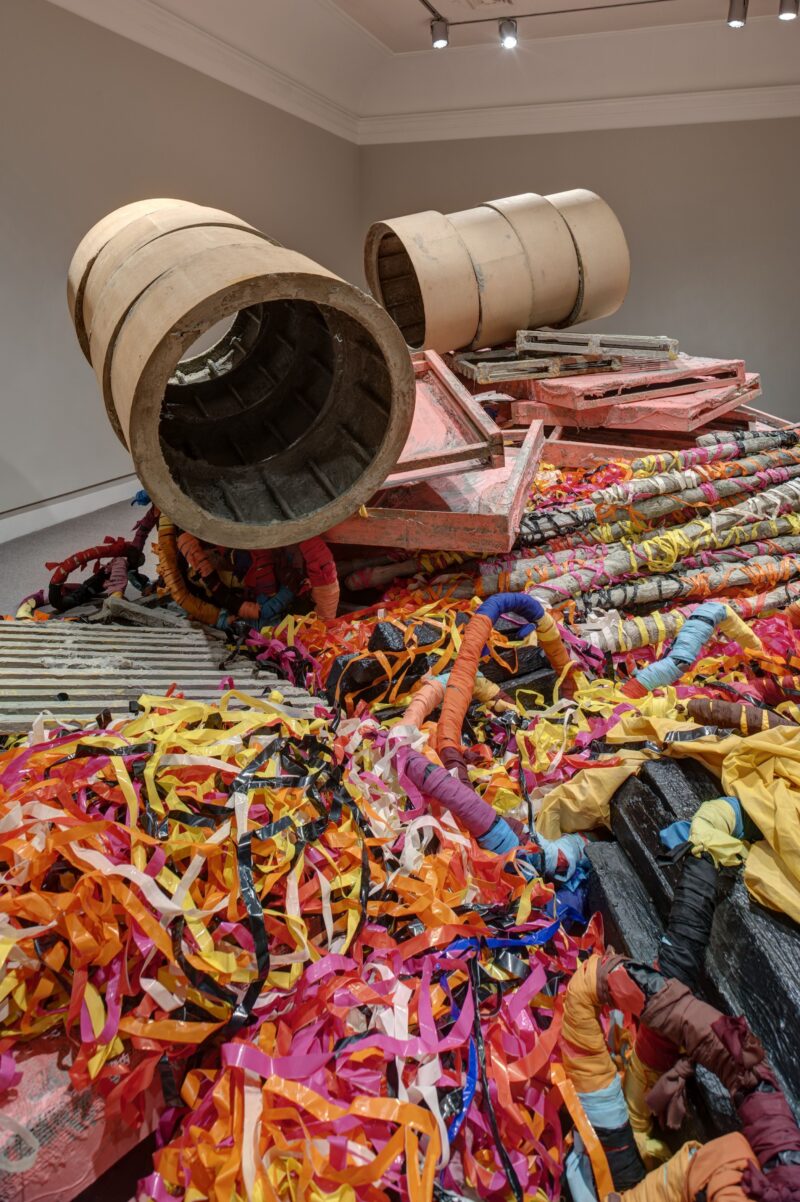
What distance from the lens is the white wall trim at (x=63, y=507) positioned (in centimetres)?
528

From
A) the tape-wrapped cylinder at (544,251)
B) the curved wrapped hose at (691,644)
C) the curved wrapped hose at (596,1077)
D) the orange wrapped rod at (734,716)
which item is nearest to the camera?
the curved wrapped hose at (596,1077)

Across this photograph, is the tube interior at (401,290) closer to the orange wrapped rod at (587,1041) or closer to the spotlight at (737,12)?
the spotlight at (737,12)

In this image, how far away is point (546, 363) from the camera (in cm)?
504

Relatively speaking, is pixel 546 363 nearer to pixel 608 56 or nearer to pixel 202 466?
pixel 202 466

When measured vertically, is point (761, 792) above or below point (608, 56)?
below

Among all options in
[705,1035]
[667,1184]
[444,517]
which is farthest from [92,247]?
[667,1184]

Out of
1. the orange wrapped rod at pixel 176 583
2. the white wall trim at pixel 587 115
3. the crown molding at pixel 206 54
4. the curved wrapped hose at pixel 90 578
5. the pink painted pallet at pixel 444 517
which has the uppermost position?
the crown molding at pixel 206 54

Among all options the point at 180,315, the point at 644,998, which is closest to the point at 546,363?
the point at 180,315

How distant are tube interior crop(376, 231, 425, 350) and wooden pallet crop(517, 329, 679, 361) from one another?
1027 mm

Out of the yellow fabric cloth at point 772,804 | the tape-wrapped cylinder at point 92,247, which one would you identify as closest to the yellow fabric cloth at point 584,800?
the yellow fabric cloth at point 772,804

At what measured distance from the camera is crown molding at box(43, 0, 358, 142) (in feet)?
17.3

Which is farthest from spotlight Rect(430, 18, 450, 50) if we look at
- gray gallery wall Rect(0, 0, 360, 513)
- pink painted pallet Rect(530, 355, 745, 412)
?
pink painted pallet Rect(530, 355, 745, 412)

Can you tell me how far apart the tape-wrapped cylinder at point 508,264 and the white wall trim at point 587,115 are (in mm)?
2600

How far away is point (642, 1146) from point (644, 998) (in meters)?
0.27
